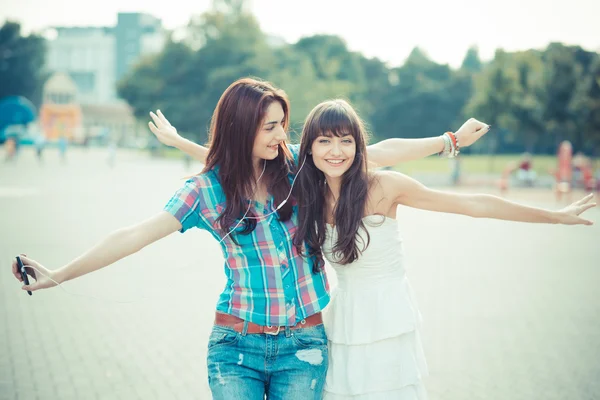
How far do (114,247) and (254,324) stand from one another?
658mm

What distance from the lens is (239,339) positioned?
2.73m

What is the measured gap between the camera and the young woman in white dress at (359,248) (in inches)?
115

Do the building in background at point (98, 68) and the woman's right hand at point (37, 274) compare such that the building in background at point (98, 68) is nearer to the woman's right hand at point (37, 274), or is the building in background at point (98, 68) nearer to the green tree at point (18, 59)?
the green tree at point (18, 59)

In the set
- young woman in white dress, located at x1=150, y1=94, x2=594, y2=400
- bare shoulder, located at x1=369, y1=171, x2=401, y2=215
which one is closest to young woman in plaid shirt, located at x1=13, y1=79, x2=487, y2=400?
young woman in white dress, located at x1=150, y1=94, x2=594, y2=400

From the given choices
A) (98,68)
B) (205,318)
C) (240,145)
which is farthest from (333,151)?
(98,68)

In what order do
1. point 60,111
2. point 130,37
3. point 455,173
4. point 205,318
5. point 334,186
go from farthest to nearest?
point 130,37 < point 60,111 < point 455,173 < point 205,318 < point 334,186

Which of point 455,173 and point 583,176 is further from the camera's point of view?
point 455,173

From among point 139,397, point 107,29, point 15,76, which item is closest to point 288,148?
point 139,397

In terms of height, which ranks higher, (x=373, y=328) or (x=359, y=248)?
(x=359, y=248)

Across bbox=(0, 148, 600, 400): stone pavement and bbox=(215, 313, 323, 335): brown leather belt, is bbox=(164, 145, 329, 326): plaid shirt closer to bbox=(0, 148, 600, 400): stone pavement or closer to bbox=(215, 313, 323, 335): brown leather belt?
bbox=(215, 313, 323, 335): brown leather belt

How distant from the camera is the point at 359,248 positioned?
2.94 metres

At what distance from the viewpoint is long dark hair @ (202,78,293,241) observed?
9.13 ft

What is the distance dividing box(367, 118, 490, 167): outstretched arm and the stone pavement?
2321mm

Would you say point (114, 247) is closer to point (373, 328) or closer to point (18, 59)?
point (373, 328)
